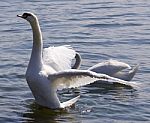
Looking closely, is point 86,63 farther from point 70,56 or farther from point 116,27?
point 116,27

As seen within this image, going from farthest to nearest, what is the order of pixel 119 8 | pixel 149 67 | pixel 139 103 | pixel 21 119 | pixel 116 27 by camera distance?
pixel 119 8
pixel 116 27
pixel 149 67
pixel 139 103
pixel 21 119

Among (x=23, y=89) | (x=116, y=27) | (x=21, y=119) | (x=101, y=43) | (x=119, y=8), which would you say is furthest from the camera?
(x=119, y=8)

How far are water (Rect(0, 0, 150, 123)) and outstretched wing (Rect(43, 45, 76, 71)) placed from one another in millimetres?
745

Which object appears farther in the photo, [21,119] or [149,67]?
[149,67]

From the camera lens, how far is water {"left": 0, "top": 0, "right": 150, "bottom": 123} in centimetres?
1131

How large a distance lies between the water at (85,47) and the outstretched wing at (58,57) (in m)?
0.74

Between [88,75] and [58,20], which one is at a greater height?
[88,75]

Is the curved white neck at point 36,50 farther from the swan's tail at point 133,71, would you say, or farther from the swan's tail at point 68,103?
the swan's tail at point 133,71

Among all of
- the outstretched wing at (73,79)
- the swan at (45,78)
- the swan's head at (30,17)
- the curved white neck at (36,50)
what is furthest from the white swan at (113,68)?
the swan's head at (30,17)

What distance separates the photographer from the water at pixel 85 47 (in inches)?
445

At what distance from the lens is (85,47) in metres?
16.2

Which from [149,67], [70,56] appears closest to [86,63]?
[149,67]

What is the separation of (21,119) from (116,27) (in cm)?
839

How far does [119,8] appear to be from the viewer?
72.4 ft
